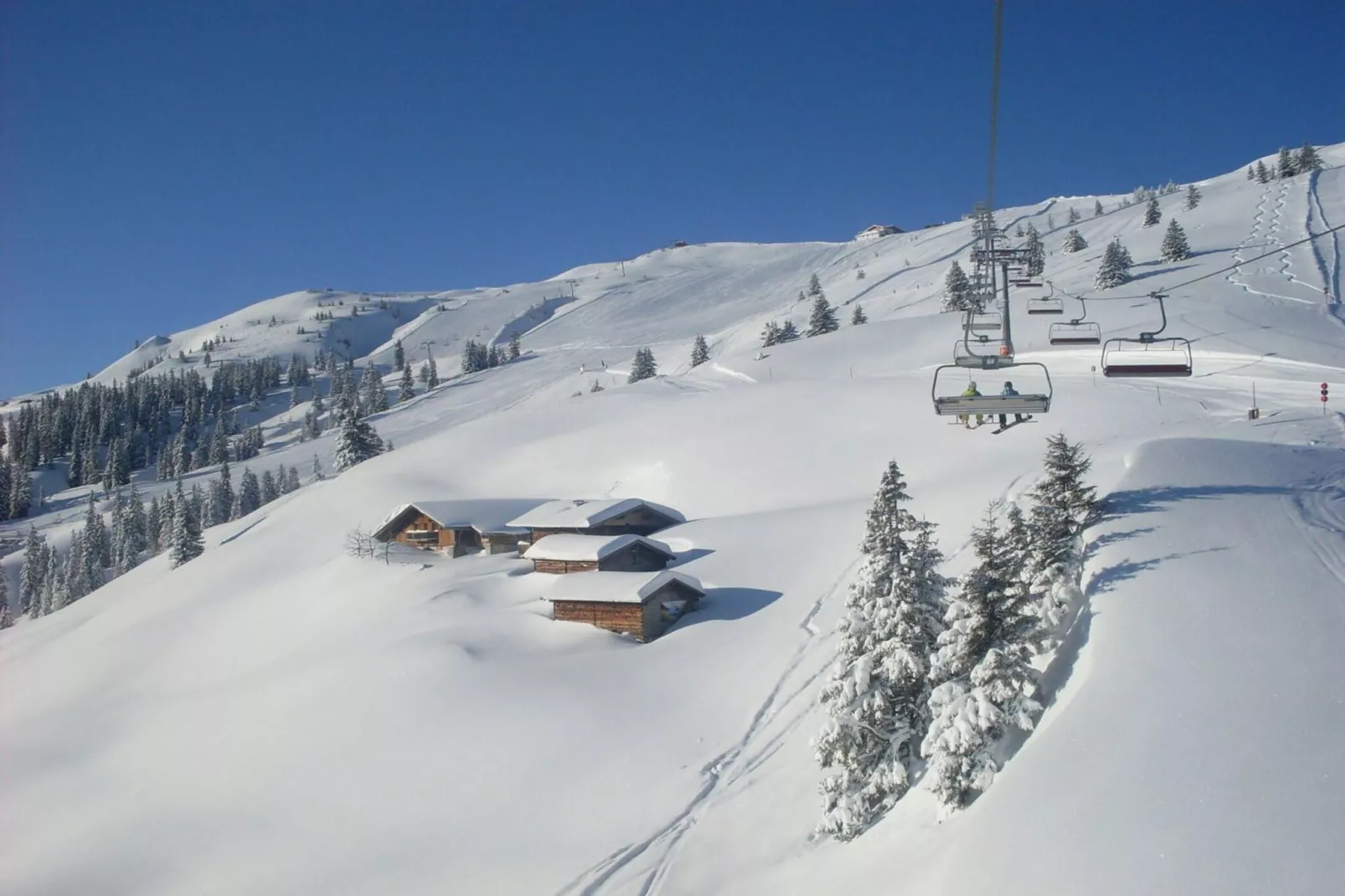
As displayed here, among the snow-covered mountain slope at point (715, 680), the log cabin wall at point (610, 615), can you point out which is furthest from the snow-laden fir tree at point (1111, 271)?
the log cabin wall at point (610, 615)

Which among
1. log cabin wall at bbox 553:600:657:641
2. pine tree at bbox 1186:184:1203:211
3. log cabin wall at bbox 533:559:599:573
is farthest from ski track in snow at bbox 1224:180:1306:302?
log cabin wall at bbox 553:600:657:641

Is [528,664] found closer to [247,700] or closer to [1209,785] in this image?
[247,700]

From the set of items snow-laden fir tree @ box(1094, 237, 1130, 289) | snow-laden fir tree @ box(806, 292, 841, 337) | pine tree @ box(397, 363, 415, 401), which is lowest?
pine tree @ box(397, 363, 415, 401)

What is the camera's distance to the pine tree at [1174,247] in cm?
8538

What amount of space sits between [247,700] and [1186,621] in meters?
27.1

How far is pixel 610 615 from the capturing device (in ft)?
99.6

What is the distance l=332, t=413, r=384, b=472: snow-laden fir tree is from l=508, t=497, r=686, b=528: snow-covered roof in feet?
99.1

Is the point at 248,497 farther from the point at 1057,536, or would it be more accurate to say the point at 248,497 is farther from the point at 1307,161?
the point at 1307,161

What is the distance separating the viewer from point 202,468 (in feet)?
414

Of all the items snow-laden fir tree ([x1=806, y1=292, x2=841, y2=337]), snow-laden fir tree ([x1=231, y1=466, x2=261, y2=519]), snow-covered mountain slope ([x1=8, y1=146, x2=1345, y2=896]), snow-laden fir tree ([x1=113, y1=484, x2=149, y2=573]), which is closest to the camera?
snow-covered mountain slope ([x1=8, y1=146, x2=1345, y2=896])

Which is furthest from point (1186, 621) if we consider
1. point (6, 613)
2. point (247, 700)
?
point (6, 613)

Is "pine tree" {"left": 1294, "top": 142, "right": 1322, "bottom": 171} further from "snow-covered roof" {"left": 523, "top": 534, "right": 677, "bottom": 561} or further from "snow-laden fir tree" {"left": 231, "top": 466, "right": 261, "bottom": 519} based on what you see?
"snow-laden fir tree" {"left": 231, "top": 466, "right": 261, "bottom": 519}

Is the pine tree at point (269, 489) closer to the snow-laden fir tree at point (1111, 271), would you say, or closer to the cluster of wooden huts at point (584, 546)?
the cluster of wooden huts at point (584, 546)

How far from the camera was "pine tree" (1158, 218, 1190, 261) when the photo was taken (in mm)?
85375
